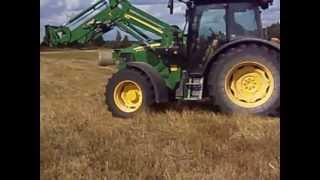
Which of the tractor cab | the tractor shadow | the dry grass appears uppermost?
the tractor cab

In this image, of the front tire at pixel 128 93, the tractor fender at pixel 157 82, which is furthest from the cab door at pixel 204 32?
the front tire at pixel 128 93

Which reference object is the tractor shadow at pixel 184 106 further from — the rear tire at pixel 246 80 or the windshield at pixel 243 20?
the windshield at pixel 243 20

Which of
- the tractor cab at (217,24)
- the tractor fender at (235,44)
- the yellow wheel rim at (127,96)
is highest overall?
the tractor cab at (217,24)

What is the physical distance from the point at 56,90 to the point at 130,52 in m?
1.73

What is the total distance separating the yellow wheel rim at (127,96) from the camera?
15.3ft

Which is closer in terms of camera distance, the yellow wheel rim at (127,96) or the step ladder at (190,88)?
the step ladder at (190,88)

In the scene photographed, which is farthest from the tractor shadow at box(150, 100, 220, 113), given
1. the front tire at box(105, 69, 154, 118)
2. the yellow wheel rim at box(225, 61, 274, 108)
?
the yellow wheel rim at box(225, 61, 274, 108)

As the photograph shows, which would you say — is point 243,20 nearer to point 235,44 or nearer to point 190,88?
point 235,44

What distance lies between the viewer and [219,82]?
4.30 meters

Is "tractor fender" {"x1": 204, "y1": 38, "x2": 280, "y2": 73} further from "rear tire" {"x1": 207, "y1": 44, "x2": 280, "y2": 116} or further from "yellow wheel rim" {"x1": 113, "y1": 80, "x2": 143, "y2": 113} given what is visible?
"yellow wheel rim" {"x1": 113, "y1": 80, "x2": 143, "y2": 113}

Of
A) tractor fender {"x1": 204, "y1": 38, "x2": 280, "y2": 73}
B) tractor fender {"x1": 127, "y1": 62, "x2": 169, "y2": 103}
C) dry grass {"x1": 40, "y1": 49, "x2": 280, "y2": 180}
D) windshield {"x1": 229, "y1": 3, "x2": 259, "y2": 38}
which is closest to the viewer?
dry grass {"x1": 40, "y1": 49, "x2": 280, "y2": 180}

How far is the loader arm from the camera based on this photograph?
16.1 ft

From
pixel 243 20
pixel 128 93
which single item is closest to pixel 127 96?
pixel 128 93
